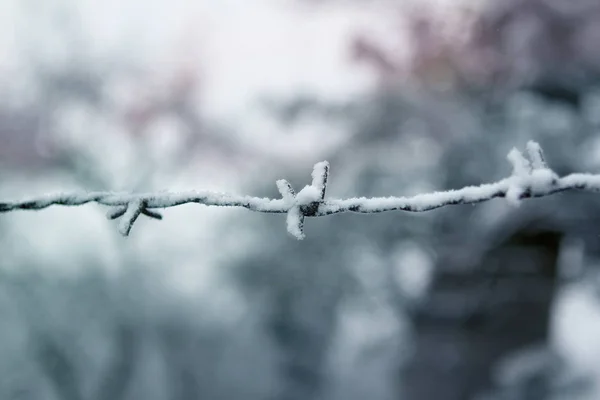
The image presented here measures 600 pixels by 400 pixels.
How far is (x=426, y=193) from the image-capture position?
3.21 ft

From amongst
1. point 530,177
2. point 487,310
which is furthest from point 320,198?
point 487,310

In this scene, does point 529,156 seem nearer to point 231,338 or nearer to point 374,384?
point 374,384

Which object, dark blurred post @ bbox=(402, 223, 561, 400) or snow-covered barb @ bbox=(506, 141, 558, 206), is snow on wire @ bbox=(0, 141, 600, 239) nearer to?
snow-covered barb @ bbox=(506, 141, 558, 206)

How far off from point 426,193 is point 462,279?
6486 millimetres

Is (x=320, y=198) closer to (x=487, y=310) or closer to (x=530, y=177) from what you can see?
(x=530, y=177)

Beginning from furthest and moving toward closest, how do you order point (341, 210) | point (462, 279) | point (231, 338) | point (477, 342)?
point (231, 338), point (477, 342), point (462, 279), point (341, 210)

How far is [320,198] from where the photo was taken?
0.99 meters

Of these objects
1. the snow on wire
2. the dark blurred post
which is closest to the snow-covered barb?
the snow on wire

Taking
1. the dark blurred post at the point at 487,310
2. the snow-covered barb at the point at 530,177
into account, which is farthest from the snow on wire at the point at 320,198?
the dark blurred post at the point at 487,310

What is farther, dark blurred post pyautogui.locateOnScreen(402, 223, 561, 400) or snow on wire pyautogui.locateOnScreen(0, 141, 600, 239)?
dark blurred post pyautogui.locateOnScreen(402, 223, 561, 400)

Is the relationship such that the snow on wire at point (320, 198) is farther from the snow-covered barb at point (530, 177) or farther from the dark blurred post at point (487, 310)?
the dark blurred post at point (487, 310)

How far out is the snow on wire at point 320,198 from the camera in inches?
35.6

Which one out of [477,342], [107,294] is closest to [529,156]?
[477,342]

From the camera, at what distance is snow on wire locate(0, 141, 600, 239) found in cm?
90
